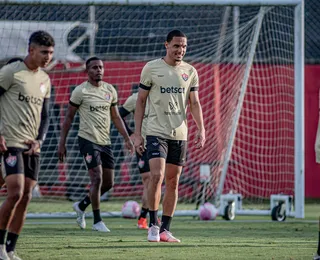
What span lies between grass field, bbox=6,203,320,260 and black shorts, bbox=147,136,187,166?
3.02 feet

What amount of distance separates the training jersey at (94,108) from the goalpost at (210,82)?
2967 mm

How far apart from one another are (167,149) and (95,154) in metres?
2.64

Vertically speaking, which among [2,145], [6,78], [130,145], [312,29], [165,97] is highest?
[312,29]

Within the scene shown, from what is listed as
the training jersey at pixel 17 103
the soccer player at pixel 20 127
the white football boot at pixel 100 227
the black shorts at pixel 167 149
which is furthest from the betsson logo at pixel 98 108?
the training jersey at pixel 17 103

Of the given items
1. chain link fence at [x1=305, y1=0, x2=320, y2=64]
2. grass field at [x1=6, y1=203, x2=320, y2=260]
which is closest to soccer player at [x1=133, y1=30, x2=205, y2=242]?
grass field at [x1=6, y1=203, x2=320, y2=260]

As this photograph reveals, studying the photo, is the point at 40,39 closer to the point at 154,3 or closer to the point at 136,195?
the point at 154,3

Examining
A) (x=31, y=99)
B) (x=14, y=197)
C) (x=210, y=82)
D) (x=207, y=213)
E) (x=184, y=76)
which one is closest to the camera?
(x=14, y=197)

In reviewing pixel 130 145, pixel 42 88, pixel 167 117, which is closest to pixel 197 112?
pixel 167 117

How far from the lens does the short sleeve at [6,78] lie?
25.8ft

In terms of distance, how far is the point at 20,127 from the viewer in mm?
7938

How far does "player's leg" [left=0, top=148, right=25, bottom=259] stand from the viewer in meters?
7.75

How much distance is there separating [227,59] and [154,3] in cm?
338

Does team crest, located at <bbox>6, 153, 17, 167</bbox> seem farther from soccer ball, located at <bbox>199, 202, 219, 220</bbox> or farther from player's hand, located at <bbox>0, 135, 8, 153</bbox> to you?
soccer ball, located at <bbox>199, 202, 219, 220</bbox>

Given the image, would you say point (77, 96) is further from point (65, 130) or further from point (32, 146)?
point (32, 146)
